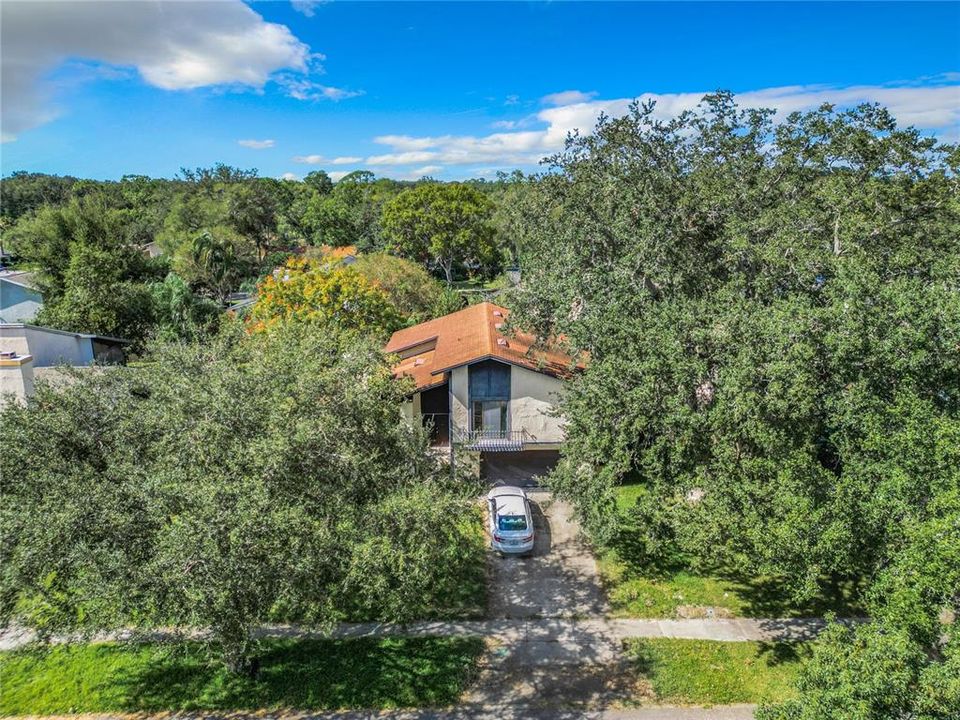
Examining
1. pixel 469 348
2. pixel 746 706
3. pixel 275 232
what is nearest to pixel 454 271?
pixel 275 232

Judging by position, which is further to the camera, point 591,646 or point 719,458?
point 591,646

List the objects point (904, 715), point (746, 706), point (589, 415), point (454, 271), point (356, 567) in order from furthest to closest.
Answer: point (454, 271), point (589, 415), point (746, 706), point (356, 567), point (904, 715)

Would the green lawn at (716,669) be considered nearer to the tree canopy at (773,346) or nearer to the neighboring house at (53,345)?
the tree canopy at (773,346)

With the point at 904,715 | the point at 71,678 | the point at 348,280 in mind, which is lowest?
the point at 71,678

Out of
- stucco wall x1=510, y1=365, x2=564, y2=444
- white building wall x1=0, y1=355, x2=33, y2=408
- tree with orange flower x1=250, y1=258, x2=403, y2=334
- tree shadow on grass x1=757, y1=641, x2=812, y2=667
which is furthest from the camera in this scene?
tree with orange flower x1=250, y1=258, x2=403, y2=334

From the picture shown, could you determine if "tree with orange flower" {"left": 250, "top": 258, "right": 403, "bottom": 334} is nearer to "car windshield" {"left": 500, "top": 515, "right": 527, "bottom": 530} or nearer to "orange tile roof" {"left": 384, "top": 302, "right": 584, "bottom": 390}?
"orange tile roof" {"left": 384, "top": 302, "right": 584, "bottom": 390}

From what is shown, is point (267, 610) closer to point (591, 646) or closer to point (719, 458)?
point (591, 646)

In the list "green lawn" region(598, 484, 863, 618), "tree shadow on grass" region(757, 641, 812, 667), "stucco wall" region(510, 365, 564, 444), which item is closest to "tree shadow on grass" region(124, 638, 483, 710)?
"green lawn" region(598, 484, 863, 618)
